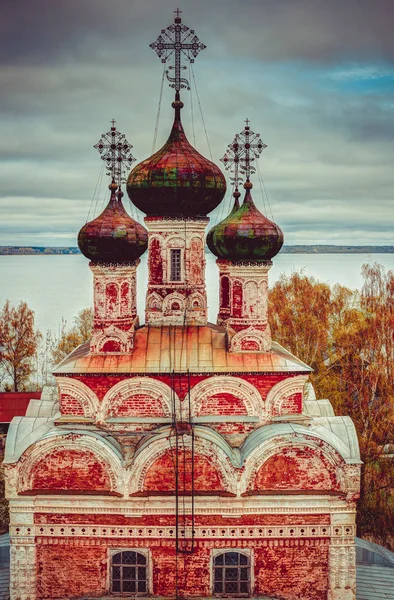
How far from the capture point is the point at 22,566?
9523 millimetres

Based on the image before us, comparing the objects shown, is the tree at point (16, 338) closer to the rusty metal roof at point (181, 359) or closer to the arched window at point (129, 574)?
the rusty metal roof at point (181, 359)

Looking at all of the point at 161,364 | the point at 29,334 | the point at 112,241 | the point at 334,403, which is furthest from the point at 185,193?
the point at 29,334

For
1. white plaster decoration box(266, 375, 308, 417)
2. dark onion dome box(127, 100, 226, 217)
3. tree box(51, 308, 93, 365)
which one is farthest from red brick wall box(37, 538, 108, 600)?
tree box(51, 308, 93, 365)

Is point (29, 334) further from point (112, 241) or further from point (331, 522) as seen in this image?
point (331, 522)

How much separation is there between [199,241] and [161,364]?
2459mm

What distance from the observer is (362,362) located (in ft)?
58.3

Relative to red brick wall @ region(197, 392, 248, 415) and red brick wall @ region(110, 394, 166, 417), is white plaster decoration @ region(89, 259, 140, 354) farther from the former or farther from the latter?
red brick wall @ region(197, 392, 248, 415)

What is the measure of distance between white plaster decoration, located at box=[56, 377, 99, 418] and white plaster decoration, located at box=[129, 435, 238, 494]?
1137mm

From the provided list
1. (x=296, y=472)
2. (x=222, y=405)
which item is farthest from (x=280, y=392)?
(x=296, y=472)

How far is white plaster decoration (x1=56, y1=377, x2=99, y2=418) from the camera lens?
10039 mm

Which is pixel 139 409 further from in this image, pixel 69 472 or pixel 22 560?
pixel 22 560

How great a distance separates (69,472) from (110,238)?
150 inches

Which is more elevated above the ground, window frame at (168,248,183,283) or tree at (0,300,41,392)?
tree at (0,300,41,392)

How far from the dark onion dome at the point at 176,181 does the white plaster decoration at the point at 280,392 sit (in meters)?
3.38
